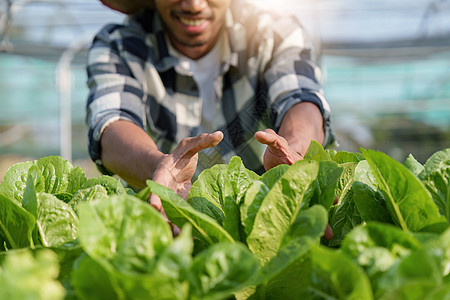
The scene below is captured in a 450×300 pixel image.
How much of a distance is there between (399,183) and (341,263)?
15 centimetres

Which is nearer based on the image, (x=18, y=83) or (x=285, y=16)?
(x=285, y=16)

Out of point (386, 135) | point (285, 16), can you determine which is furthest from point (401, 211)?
point (386, 135)

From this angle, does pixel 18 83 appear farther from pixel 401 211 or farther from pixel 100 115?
pixel 401 211

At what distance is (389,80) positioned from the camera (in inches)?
419

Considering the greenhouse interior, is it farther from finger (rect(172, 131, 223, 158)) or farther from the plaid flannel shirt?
finger (rect(172, 131, 223, 158))

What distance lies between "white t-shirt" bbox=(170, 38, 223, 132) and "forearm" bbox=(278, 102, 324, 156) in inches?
20.5

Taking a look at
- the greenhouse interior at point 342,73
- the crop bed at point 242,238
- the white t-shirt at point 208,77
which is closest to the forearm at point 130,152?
the crop bed at point 242,238

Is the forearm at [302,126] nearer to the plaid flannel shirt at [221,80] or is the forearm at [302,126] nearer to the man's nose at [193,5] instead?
the plaid flannel shirt at [221,80]

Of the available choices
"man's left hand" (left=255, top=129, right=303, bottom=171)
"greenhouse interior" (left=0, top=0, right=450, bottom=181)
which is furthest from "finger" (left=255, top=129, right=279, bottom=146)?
"greenhouse interior" (left=0, top=0, right=450, bottom=181)

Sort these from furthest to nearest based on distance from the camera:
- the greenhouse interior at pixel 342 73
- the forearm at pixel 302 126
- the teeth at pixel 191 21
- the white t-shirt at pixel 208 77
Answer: the greenhouse interior at pixel 342 73, the white t-shirt at pixel 208 77, the teeth at pixel 191 21, the forearm at pixel 302 126

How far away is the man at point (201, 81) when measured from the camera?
1.38m

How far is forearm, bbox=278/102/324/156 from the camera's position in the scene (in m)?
1.13

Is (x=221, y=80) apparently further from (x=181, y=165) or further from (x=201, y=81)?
(x=181, y=165)

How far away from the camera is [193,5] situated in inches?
60.6
